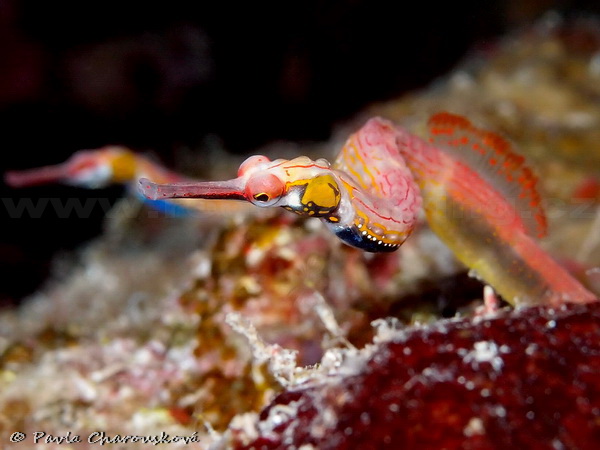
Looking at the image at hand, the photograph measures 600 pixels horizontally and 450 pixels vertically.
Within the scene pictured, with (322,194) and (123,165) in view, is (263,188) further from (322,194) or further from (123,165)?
(123,165)

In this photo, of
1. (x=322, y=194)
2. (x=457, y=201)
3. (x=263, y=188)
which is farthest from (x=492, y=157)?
(x=263, y=188)

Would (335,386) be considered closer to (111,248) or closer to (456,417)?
(456,417)

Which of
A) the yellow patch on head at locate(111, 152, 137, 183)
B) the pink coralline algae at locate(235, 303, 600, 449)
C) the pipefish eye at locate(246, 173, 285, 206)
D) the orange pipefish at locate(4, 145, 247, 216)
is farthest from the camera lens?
the yellow patch on head at locate(111, 152, 137, 183)

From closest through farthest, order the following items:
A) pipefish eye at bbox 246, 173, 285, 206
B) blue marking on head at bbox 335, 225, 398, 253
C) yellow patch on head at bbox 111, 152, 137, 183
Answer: pipefish eye at bbox 246, 173, 285, 206
blue marking on head at bbox 335, 225, 398, 253
yellow patch on head at bbox 111, 152, 137, 183

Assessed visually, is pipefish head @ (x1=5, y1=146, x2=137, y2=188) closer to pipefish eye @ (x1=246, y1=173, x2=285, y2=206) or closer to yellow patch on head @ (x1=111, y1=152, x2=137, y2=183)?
yellow patch on head @ (x1=111, y1=152, x2=137, y2=183)

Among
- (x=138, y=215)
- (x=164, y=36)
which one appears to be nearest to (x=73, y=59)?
(x=164, y=36)

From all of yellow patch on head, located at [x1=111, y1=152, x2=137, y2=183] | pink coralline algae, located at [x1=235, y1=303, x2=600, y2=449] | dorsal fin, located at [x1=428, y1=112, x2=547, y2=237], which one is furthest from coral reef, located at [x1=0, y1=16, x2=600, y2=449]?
yellow patch on head, located at [x1=111, y1=152, x2=137, y2=183]
